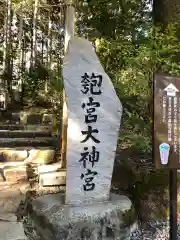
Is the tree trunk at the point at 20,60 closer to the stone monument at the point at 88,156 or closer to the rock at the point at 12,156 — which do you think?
the rock at the point at 12,156

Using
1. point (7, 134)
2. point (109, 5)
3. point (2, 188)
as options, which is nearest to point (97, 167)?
point (2, 188)

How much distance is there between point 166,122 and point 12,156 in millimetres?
4124

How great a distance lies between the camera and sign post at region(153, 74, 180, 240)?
269cm

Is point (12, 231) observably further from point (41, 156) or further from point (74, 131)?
point (41, 156)

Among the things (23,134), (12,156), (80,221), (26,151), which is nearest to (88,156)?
(80,221)

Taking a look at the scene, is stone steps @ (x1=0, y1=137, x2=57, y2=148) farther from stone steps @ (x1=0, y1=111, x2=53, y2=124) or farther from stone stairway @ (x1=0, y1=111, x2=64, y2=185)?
stone steps @ (x1=0, y1=111, x2=53, y2=124)

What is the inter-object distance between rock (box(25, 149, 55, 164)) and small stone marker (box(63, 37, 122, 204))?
3.07 metres

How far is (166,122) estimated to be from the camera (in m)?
2.74

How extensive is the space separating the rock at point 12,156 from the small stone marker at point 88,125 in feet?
10.8

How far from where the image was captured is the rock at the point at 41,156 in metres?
6.03

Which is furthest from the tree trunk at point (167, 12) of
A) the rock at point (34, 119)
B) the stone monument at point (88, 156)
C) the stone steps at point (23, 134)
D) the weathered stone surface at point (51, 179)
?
the rock at point (34, 119)

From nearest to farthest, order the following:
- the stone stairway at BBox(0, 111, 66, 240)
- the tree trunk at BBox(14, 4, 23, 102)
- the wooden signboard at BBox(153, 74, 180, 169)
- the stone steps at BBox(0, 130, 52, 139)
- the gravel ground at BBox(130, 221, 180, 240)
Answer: the wooden signboard at BBox(153, 74, 180, 169)
the gravel ground at BBox(130, 221, 180, 240)
the stone stairway at BBox(0, 111, 66, 240)
the stone steps at BBox(0, 130, 52, 139)
the tree trunk at BBox(14, 4, 23, 102)

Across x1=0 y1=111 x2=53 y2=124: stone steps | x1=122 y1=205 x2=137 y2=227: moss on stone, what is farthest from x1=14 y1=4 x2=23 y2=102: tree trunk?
x1=122 y1=205 x2=137 y2=227: moss on stone

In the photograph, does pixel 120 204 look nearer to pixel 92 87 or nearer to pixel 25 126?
pixel 92 87
